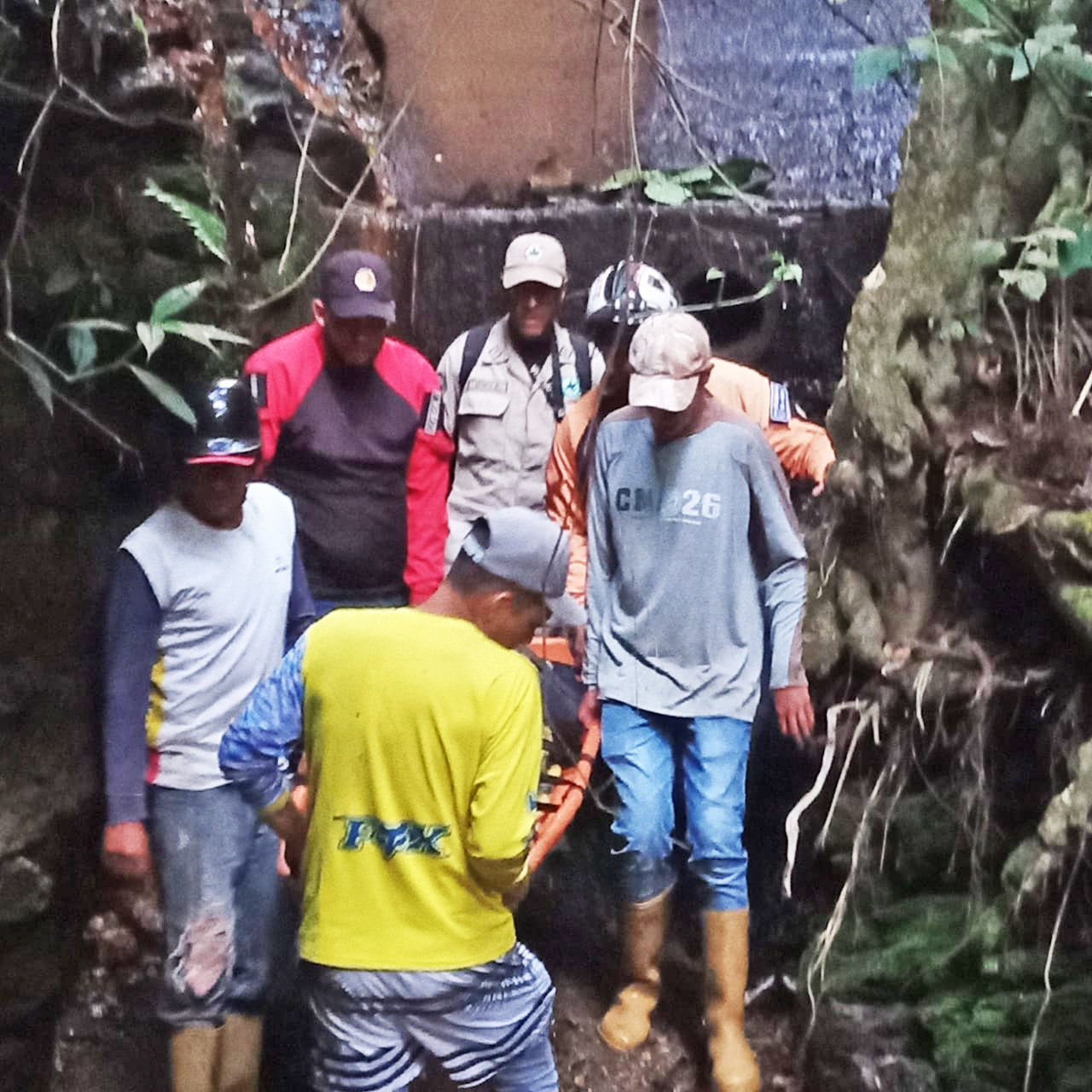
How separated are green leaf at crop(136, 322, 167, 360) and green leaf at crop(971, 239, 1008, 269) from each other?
1370 mm

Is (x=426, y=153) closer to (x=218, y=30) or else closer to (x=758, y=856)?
(x=218, y=30)

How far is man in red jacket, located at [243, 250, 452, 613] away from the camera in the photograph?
6.22 ft

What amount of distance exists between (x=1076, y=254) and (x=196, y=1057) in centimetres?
191

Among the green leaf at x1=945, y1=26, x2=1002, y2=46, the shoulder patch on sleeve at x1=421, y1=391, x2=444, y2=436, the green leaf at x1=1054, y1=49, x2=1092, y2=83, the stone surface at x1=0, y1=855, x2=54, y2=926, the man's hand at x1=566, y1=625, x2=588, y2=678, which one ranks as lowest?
the stone surface at x1=0, y1=855, x2=54, y2=926

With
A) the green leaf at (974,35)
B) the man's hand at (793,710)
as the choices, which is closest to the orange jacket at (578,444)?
the man's hand at (793,710)

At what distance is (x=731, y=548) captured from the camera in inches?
71.6

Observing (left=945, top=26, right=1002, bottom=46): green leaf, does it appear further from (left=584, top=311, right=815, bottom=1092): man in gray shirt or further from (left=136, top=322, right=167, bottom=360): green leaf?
(left=136, top=322, right=167, bottom=360): green leaf

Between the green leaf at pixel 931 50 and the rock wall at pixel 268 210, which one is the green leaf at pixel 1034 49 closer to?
the green leaf at pixel 931 50

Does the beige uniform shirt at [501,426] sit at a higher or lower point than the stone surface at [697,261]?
lower

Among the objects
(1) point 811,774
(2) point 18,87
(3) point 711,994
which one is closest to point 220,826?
(3) point 711,994

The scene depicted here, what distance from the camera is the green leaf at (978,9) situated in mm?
1936

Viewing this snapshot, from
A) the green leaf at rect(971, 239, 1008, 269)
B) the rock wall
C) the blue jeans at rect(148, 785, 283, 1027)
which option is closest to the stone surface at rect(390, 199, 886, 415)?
the rock wall

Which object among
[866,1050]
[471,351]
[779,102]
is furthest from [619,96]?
[866,1050]

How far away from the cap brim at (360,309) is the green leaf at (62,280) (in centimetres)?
42
